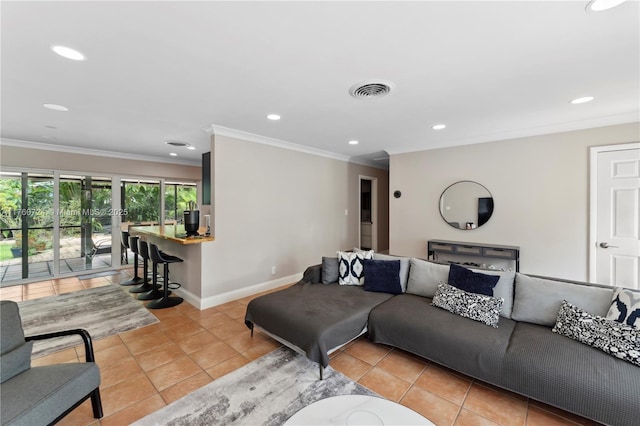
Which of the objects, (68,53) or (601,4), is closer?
(601,4)

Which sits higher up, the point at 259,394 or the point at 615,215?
the point at 615,215

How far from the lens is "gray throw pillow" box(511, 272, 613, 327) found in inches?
83.0

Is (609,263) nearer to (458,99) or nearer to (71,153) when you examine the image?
(458,99)

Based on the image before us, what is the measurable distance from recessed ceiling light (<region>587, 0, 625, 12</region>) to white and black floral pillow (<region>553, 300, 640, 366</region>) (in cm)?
199

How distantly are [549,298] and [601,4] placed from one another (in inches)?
82.1

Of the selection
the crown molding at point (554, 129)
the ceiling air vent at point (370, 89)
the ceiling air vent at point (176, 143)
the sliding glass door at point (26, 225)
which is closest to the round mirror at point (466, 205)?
the crown molding at point (554, 129)

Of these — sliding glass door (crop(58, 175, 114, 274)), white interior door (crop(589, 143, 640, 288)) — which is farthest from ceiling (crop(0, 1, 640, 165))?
sliding glass door (crop(58, 175, 114, 274))

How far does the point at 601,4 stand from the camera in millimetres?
1423

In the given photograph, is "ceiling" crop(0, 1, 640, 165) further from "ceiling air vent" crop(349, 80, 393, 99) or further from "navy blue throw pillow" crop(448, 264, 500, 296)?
"navy blue throw pillow" crop(448, 264, 500, 296)

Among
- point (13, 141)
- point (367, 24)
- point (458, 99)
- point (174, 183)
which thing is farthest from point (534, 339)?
point (13, 141)

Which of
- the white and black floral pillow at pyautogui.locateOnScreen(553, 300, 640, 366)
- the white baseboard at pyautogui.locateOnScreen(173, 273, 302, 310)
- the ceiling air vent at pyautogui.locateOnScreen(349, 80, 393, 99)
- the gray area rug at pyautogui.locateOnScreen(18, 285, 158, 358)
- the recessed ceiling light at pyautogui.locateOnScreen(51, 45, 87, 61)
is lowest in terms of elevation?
the gray area rug at pyautogui.locateOnScreen(18, 285, 158, 358)

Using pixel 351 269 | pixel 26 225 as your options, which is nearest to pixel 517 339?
pixel 351 269

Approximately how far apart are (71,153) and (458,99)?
6566mm

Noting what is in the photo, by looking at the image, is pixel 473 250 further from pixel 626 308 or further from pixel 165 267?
pixel 165 267
